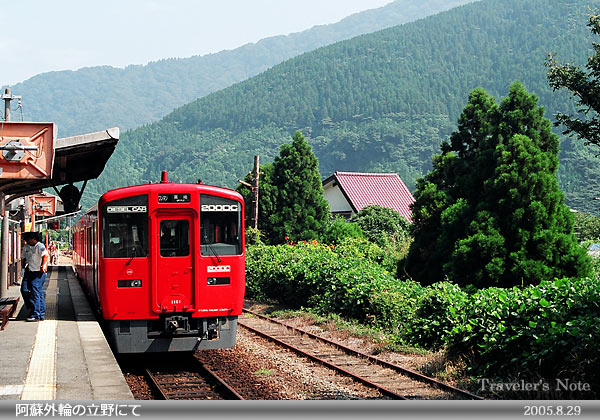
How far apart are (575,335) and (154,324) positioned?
6661 millimetres

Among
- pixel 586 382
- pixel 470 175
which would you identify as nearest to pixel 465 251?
pixel 470 175

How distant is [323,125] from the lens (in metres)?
160

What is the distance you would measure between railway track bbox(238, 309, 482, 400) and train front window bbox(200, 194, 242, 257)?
245 cm

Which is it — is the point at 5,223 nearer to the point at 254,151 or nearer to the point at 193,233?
the point at 193,233

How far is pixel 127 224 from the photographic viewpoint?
11.9 meters

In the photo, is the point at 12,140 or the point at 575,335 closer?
the point at 575,335

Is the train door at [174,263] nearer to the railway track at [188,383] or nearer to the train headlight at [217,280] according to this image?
the train headlight at [217,280]

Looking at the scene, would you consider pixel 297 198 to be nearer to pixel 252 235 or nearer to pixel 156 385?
pixel 252 235

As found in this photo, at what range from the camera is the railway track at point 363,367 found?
9609 mm

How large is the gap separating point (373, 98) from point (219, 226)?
151 m

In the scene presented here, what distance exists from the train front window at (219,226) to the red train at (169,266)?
→ 17 mm

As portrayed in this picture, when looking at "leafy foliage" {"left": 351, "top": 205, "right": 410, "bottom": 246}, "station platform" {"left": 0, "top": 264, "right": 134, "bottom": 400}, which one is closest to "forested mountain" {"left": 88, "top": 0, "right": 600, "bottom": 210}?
"leafy foliage" {"left": 351, "top": 205, "right": 410, "bottom": 246}

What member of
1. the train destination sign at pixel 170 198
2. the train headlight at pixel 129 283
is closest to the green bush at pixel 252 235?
the train destination sign at pixel 170 198

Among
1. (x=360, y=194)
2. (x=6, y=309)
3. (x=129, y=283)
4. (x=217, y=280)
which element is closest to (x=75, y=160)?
(x=6, y=309)
